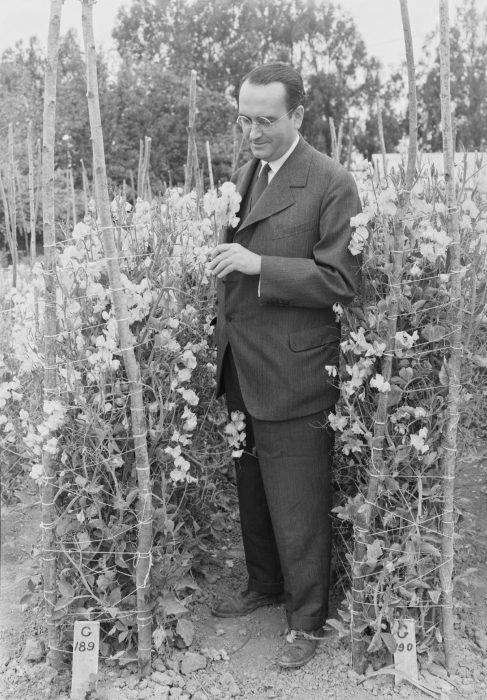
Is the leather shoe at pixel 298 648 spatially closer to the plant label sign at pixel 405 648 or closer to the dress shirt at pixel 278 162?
the plant label sign at pixel 405 648

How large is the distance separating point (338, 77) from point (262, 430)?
32.8m

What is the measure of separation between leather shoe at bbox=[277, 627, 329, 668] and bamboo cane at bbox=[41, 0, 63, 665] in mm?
828

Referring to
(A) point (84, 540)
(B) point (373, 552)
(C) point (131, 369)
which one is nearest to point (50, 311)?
(C) point (131, 369)

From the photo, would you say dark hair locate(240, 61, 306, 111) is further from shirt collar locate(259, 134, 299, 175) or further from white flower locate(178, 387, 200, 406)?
white flower locate(178, 387, 200, 406)

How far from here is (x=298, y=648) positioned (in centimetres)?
266

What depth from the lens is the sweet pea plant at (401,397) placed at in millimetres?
2344

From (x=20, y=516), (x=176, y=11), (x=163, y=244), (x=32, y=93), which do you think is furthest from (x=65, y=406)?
(x=176, y=11)

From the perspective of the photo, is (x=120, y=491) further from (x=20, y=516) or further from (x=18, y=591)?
(x=20, y=516)

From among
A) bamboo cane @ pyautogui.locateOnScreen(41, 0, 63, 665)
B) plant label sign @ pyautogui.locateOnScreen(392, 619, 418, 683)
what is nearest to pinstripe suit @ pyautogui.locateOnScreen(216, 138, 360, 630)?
plant label sign @ pyautogui.locateOnScreen(392, 619, 418, 683)

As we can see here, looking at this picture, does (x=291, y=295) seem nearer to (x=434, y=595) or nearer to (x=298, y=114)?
(x=298, y=114)

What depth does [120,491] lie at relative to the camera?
2.41 m

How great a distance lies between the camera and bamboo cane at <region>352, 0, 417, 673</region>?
218cm

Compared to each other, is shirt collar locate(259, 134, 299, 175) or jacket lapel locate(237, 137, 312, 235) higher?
shirt collar locate(259, 134, 299, 175)

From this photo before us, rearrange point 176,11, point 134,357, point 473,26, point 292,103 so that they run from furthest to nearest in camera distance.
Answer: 1. point 176,11
2. point 473,26
3. point 292,103
4. point 134,357
